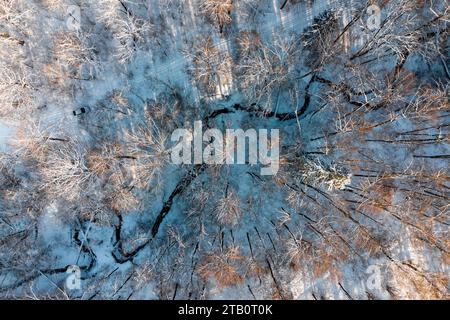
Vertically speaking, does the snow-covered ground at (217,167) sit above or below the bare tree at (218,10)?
below

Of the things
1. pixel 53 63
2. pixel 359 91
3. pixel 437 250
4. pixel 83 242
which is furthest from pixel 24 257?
pixel 437 250

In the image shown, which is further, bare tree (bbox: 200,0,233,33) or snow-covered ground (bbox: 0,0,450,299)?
bare tree (bbox: 200,0,233,33)

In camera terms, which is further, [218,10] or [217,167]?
[217,167]

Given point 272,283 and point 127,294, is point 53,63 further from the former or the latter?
point 272,283

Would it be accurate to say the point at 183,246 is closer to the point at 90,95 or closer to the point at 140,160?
the point at 140,160

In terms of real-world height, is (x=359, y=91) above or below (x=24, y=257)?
above

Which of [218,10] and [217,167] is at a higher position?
[218,10]

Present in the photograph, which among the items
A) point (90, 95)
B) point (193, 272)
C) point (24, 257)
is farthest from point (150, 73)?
point (24, 257)

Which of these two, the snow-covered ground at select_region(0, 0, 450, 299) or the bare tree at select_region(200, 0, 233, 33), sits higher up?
the bare tree at select_region(200, 0, 233, 33)

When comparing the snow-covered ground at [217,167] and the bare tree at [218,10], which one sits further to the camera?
the bare tree at [218,10]
